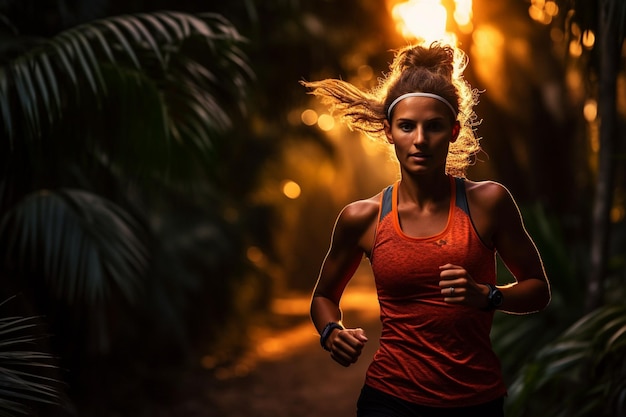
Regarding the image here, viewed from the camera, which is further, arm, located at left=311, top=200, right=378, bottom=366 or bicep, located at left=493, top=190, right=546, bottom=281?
arm, located at left=311, top=200, right=378, bottom=366

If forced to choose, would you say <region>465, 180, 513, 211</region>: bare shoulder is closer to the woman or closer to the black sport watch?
the woman

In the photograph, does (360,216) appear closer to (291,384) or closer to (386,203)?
(386,203)

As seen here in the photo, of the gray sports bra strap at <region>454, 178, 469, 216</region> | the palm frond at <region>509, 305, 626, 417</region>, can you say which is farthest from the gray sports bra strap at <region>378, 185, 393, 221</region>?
the palm frond at <region>509, 305, 626, 417</region>

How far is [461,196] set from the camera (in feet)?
8.50

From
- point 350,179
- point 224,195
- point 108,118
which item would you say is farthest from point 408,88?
point 350,179

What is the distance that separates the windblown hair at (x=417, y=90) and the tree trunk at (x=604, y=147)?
5.68 ft

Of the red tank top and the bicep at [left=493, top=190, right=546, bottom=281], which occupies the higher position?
the bicep at [left=493, top=190, right=546, bottom=281]

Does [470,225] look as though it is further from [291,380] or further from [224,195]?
[224,195]

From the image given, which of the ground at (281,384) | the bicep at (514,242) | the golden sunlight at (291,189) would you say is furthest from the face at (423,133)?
the golden sunlight at (291,189)

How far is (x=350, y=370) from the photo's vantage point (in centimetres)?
1050

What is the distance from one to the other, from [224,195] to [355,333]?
9.84 m

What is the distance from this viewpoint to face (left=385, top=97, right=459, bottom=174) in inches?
101

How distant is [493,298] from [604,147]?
2652 millimetres

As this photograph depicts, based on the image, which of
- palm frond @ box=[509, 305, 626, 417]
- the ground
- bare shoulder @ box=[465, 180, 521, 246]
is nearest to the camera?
bare shoulder @ box=[465, 180, 521, 246]
